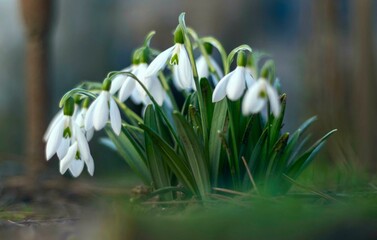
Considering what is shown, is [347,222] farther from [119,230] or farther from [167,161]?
[167,161]

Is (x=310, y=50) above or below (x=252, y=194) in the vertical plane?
above

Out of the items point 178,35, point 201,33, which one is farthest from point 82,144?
point 201,33

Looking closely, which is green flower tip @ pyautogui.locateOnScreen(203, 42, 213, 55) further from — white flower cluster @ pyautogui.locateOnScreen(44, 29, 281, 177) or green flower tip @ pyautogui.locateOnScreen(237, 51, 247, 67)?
green flower tip @ pyautogui.locateOnScreen(237, 51, 247, 67)

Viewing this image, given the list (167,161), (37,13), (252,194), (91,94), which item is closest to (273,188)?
(252,194)

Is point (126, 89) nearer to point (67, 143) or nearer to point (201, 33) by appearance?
point (67, 143)

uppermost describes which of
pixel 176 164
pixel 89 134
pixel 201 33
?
pixel 201 33

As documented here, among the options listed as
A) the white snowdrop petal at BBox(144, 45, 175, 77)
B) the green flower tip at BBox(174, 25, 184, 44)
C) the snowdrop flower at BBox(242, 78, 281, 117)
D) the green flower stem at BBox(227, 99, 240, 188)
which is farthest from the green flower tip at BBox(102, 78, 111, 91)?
the snowdrop flower at BBox(242, 78, 281, 117)
